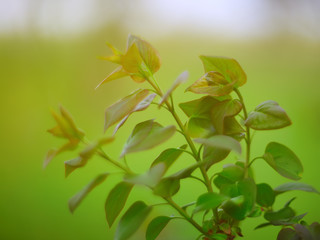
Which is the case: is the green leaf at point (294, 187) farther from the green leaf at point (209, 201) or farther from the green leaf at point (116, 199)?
the green leaf at point (116, 199)

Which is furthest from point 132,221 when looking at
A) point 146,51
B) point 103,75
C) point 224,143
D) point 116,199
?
point 103,75

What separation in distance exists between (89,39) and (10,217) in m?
0.63

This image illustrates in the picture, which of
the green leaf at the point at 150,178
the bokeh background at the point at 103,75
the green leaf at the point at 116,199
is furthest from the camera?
the bokeh background at the point at 103,75

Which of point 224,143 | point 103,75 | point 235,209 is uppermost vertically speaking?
point 103,75

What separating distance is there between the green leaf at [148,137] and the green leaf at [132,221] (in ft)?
0.32

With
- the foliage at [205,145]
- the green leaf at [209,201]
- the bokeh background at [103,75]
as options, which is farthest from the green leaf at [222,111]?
the bokeh background at [103,75]

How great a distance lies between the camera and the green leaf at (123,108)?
56 cm

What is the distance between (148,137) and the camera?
1.68 ft

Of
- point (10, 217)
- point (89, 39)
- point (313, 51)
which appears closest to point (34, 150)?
point (10, 217)

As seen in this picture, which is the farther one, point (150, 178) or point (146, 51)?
point (146, 51)

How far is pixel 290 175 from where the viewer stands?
1.92ft

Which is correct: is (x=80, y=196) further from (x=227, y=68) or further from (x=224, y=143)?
(x=227, y=68)

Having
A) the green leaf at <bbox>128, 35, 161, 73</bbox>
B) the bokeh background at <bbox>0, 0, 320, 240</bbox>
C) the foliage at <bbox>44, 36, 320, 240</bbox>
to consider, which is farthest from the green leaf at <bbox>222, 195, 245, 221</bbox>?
the bokeh background at <bbox>0, 0, 320, 240</bbox>

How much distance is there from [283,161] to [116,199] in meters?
0.30
